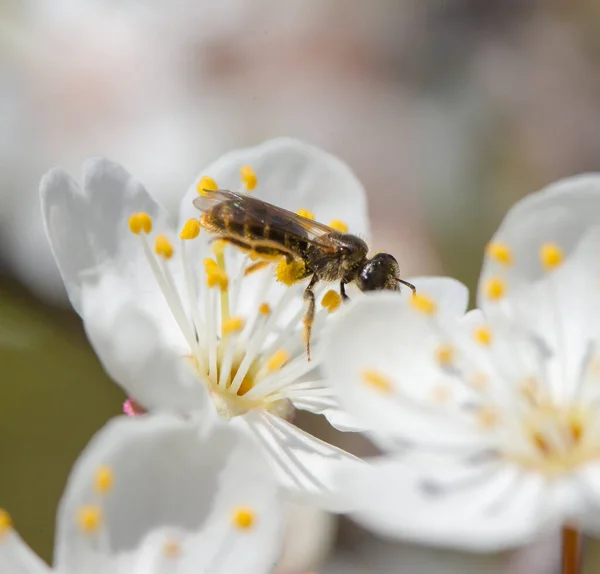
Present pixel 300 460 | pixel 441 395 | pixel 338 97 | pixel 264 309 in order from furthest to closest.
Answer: pixel 338 97
pixel 264 309
pixel 300 460
pixel 441 395

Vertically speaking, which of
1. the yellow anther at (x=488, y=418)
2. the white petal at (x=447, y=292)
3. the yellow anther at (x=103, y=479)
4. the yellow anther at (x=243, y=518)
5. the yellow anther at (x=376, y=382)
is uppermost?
the yellow anther at (x=376, y=382)

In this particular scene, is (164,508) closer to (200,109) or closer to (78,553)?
(78,553)

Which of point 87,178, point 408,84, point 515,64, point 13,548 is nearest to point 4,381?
point 87,178

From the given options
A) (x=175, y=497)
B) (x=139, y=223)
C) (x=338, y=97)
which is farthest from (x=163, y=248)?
(x=338, y=97)

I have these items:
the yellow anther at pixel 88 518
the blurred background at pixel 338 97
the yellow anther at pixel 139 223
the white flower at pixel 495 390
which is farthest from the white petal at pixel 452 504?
the blurred background at pixel 338 97

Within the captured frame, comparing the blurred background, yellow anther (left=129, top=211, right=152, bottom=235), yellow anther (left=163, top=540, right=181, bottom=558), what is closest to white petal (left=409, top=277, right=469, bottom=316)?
yellow anther (left=129, top=211, right=152, bottom=235)

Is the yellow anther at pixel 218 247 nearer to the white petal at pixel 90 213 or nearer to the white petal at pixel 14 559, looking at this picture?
the white petal at pixel 90 213

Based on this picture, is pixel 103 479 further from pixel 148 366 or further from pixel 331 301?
pixel 331 301

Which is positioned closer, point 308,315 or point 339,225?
point 308,315
